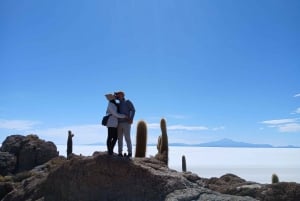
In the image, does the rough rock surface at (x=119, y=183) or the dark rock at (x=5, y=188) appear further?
the dark rock at (x=5, y=188)

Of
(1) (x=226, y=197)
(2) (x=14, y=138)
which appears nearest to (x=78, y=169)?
(1) (x=226, y=197)

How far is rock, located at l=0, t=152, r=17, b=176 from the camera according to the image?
33116mm

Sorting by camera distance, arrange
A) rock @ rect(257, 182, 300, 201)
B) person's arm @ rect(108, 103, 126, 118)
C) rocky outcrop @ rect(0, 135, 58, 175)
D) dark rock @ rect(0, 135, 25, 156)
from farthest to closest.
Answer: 1. dark rock @ rect(0, 135, 25, 156)
2. rocky outcrop @ rect(0, 135, 58, 175)
3. rock @ rect(257, 182, 300, 201)
4. person's arm @ rect(108, 103, 126, 118)

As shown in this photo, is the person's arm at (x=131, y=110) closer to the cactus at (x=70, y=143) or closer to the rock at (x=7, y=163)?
the cactus at (x=70, y=143)

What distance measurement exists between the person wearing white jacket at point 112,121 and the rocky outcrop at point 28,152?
997 inches

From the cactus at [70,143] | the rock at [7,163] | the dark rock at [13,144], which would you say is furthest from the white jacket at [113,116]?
the dark rock at [13,144]

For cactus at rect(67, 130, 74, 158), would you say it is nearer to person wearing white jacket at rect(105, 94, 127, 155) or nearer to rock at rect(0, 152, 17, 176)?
rock at rect(0, 152, 17, 176)

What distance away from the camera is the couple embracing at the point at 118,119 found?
1087cm

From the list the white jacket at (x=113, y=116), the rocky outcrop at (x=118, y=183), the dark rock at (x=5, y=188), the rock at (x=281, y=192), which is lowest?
the dark rock at (x=5, y=188)

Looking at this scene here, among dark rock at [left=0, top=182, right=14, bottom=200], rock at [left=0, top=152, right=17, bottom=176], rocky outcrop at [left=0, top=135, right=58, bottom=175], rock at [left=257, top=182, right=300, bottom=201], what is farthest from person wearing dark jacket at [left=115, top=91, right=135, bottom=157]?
rocky outcrop at [left=0, top=135, right=58, bottom=175]

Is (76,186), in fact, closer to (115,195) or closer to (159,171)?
(115,195)

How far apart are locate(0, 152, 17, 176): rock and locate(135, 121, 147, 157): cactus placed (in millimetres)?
21160

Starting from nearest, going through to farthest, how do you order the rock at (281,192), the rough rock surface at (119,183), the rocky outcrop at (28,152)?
the rough rock surface at (119,183)
the rock at (281,192)
the rocky outcrop at (28,152)

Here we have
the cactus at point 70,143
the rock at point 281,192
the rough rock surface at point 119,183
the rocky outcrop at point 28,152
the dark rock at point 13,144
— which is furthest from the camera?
the dark rock at point 13,144
